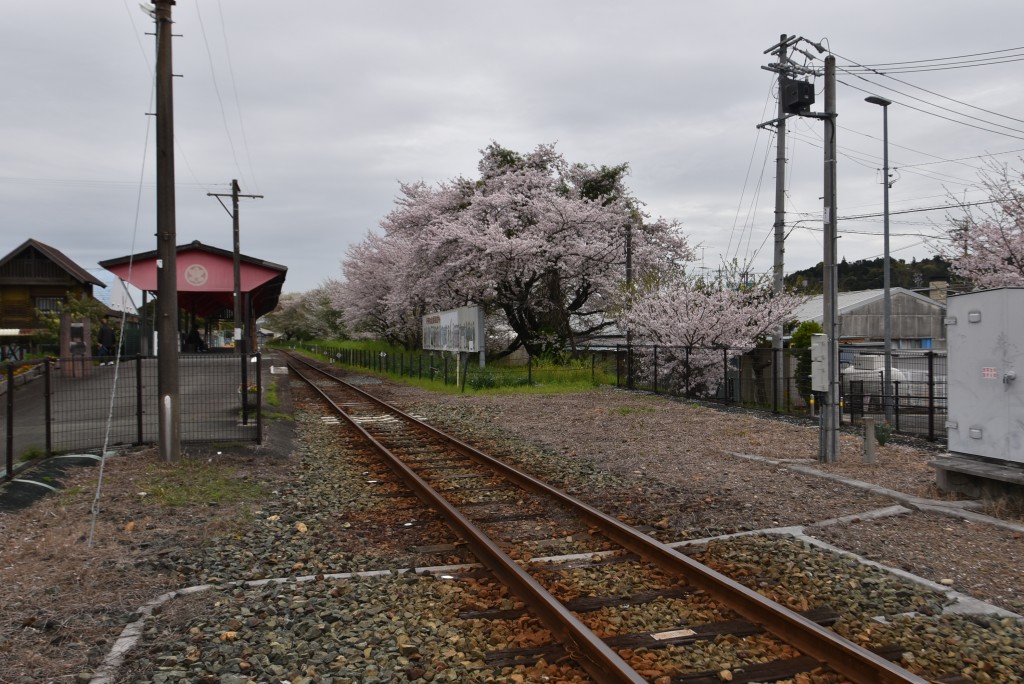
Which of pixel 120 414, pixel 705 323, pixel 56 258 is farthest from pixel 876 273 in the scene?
pixel 120 414

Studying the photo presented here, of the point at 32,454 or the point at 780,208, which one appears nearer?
the point at 32,454

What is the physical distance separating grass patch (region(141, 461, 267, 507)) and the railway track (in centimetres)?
202

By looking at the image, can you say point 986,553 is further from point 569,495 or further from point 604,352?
point 604,352

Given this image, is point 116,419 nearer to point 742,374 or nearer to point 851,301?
point 742,374

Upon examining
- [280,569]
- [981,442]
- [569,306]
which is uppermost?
[569,306]

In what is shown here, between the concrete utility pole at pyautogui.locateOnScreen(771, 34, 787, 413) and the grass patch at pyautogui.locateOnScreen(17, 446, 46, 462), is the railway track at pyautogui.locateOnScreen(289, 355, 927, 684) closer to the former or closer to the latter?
the grass patch at pyautogui.locateOnScreen(17, 446, 46, 462)

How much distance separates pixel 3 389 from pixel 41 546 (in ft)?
48.7

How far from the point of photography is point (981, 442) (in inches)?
319

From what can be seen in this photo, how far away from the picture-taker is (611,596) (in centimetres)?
523

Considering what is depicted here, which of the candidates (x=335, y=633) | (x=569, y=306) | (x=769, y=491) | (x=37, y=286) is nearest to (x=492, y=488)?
(x=769, y=491)

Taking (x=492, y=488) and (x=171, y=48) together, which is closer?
(x=492, y=488)

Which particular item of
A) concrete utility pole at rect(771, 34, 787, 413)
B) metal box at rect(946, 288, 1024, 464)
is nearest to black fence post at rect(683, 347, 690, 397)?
concrete utility pole at rect(771, 34, 787, 413)

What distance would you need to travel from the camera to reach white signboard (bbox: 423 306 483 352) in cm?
2541

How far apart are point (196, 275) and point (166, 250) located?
24.3 meters
